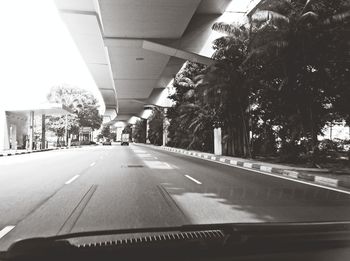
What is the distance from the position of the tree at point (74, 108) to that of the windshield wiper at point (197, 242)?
59.6 meters

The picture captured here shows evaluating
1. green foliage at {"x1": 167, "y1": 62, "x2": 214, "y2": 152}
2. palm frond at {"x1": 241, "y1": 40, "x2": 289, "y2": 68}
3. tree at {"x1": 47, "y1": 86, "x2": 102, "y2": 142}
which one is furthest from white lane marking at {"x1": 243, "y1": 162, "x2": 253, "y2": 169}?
tree at {"x1": 47, "y1": 86, "x2": 102, "y2": 142}

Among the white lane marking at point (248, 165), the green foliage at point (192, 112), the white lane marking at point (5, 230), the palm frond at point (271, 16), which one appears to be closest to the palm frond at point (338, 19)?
the palm frond at point (271, 16)

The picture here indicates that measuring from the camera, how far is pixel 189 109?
34.2 meters

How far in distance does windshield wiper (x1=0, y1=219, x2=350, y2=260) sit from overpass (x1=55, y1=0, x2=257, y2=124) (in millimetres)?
15759

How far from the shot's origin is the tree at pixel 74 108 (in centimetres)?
6438

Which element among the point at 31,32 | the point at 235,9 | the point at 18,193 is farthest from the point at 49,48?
the point at 18,193

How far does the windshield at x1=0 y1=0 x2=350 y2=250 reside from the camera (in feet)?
24.1

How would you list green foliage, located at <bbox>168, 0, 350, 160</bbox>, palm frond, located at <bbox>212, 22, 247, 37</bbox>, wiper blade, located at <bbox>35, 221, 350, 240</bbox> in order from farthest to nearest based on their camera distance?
palm frond, located at <bbox>212, 22, 247, 37</bbox> < green foliage, located at <bbox>168, 0, 350, 160</bbox> < wiper blade, located at <bbox>35, 221, 350, 240</bbox>

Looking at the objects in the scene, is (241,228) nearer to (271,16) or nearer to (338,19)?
(338,19)

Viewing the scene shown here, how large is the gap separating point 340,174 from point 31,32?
2068 centimetres

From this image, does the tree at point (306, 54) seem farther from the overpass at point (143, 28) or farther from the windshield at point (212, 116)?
the overpass at point (143, 28)

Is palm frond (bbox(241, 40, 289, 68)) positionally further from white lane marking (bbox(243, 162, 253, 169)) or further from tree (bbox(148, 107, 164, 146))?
tree (bbox(148, 107, 164, 146))

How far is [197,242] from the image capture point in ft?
9.41

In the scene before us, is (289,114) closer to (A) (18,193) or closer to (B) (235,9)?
(B) (235,9)
